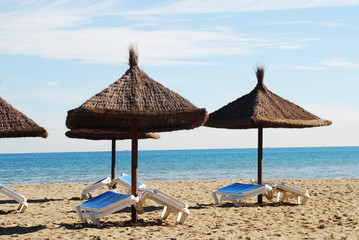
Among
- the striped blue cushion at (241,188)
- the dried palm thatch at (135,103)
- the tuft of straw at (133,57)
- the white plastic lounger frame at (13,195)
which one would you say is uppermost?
the tuft of straw at (133,57)

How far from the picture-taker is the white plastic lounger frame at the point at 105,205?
273 inches

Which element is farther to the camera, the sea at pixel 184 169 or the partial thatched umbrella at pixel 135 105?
the sea at pixel 184 169

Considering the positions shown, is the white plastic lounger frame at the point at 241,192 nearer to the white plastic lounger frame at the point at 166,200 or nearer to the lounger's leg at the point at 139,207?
the white plastic lounger frame at the point at 166,200

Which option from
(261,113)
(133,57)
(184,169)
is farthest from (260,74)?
(184,169)

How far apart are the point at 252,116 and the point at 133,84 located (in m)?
2.69

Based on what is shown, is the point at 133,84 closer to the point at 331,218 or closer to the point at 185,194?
the point at 331,218

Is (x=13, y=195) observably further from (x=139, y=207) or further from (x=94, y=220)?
(x=139, y=207)

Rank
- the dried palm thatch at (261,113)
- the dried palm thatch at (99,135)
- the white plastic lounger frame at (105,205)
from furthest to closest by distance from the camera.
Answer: the dried palm thatch at (99,135)
the dried palm thatch at (261,113)
the white plastic lounger frame at (105,205)

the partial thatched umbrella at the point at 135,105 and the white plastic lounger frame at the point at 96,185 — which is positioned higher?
the partial thatched umbrella at the point at 135,105

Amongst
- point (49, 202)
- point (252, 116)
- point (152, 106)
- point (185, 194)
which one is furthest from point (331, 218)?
point (49, 202)

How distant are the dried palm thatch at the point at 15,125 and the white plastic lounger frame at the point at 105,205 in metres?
2.39

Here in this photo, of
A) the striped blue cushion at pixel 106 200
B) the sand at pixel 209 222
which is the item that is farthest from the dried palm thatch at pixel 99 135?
the striped blue cushion at pixel 106 200

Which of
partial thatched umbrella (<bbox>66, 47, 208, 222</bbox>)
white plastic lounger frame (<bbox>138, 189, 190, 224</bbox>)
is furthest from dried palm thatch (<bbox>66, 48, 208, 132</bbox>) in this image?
white plastic lounger frame (<bbox>138, 189, 190, 224</bbox>)

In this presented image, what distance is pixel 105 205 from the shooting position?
7082mm
